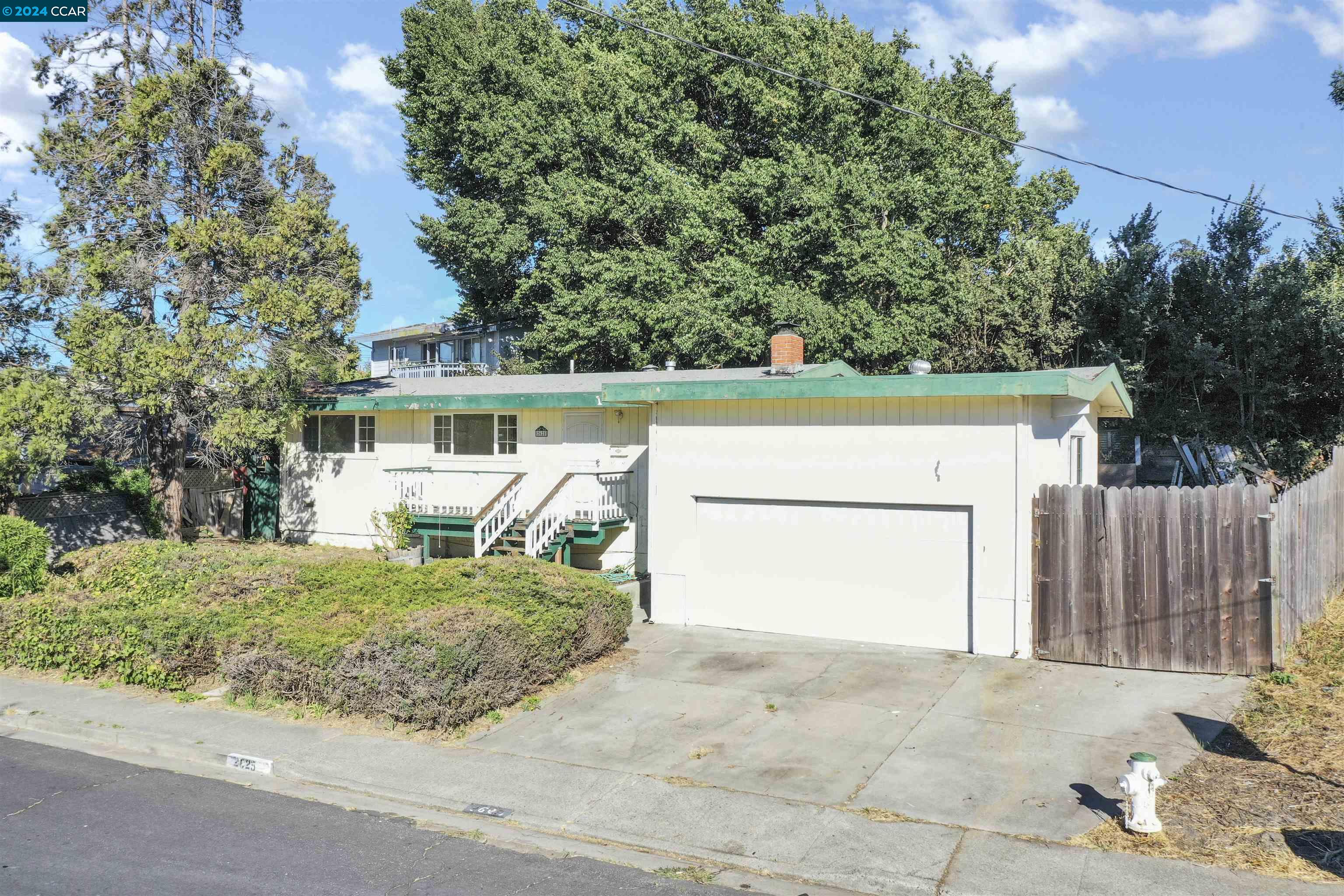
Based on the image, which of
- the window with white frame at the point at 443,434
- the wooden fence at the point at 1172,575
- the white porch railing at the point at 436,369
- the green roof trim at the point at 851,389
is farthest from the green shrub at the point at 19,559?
the white porch railing at the point at 436,369

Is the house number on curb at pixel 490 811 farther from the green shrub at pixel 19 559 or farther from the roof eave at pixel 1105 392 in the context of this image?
the green shrub at pixel 19 559

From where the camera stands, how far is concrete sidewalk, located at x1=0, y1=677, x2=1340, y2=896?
235 inches

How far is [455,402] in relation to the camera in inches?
702

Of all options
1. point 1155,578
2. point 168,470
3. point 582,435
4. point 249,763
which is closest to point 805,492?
point 1155,578

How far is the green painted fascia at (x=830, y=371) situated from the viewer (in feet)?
53.0

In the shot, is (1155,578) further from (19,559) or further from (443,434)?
(19,559)

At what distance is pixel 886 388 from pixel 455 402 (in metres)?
9.23

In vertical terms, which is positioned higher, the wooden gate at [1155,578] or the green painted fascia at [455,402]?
the green painted fascia at [455,402]

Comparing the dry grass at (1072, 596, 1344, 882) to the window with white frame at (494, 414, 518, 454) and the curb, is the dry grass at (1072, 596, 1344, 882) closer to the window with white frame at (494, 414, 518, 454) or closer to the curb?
the curb

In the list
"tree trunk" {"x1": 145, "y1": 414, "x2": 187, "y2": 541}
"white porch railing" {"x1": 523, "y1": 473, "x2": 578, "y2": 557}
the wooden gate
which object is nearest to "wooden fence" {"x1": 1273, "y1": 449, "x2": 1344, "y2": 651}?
the wooden gate

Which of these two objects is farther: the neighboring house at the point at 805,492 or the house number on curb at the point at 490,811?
the neighboring house at the point at 805,492

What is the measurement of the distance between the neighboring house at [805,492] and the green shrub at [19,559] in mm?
5863

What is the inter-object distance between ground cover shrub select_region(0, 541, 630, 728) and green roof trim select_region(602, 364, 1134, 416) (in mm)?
2849

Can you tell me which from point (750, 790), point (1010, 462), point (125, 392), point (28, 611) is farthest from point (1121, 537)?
point (125, 392)
